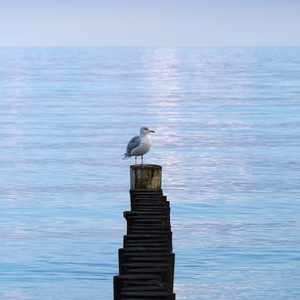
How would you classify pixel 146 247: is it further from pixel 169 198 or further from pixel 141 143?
pixel 169 198

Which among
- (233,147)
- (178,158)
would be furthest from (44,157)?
(233,147)

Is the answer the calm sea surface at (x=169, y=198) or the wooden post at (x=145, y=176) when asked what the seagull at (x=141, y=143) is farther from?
the calm sea surface at (x=169, y=198)

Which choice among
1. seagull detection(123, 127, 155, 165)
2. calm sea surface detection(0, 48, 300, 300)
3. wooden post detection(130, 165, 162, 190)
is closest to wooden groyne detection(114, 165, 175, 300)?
wooden post detection(130, 165, 162, 190)

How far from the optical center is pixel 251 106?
5144cm

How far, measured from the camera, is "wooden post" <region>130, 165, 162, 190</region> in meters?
14.6

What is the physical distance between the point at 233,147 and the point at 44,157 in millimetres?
7393

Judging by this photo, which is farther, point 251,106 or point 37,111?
point 251,106

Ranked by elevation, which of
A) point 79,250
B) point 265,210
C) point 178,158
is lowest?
point 79,250

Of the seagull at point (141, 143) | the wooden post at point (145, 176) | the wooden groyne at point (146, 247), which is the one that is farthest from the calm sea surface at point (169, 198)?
the seagull at point (141, 143)

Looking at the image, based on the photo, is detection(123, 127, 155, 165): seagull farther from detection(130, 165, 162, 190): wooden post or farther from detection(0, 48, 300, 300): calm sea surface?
detection(0, 48, 300, 300): calm sea surface

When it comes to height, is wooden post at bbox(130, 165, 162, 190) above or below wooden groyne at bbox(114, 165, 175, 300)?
above

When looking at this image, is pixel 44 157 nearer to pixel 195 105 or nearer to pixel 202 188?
pixel 202 188

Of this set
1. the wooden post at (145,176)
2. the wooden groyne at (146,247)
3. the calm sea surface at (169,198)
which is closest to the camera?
the wooden groyne at (146,247)

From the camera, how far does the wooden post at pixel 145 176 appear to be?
14.6 m
